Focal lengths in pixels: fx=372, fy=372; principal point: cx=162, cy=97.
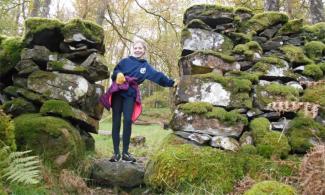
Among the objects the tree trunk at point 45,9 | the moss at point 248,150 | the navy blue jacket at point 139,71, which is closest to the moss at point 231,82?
the navy blue jacket at point 139,71

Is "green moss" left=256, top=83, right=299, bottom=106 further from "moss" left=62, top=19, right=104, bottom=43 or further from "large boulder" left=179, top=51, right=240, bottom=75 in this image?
A: "moss" left=62, top=19, right=104, bottom=43

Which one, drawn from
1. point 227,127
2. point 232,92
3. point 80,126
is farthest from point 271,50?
point 80,126

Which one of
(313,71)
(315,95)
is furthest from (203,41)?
(315,95)

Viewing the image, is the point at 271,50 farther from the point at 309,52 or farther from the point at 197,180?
the point at 197,180

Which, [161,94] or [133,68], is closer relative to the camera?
[133,68]

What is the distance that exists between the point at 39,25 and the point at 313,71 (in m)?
4.24

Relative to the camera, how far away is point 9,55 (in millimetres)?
5859

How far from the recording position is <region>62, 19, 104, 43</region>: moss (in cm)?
590

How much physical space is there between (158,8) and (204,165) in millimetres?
11274

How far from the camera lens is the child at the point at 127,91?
5.66 m

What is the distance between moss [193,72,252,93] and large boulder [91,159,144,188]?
64.7 inches

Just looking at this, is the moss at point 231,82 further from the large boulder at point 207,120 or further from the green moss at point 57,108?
the green moss at point 57,108

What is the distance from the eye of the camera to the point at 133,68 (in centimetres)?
589

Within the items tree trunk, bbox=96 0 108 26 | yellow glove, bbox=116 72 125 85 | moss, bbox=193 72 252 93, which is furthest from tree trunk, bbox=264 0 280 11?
tree trunk, bbox=96 0 108 26
